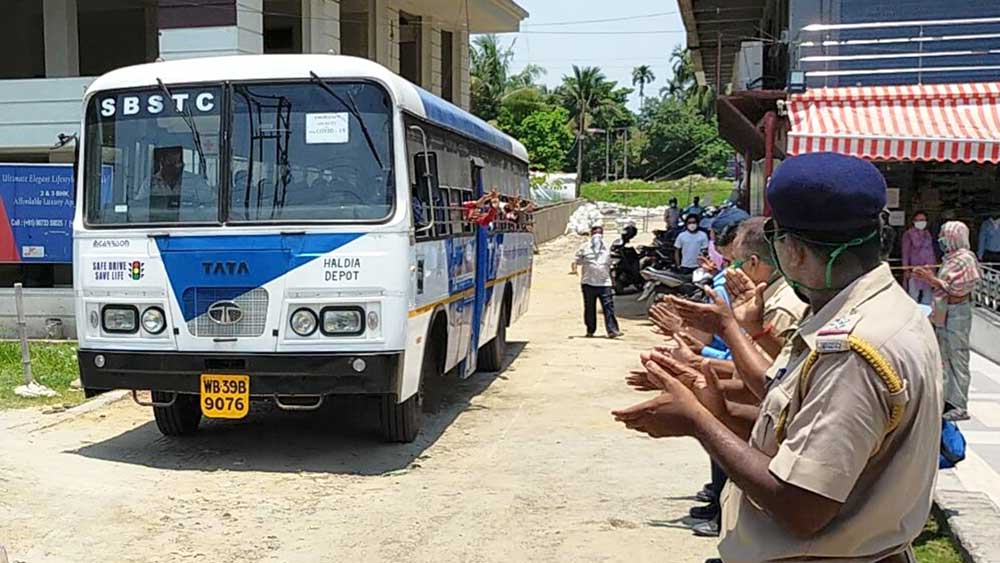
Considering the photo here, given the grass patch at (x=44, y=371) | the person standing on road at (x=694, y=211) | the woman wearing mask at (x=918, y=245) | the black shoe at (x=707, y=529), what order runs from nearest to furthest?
the black shoe at (x=707, y=529) → the grass patch at (x=44, y=371) → the woman wearing mask at (x=918, y=245) → the person standing on road at (x=694, y=211)

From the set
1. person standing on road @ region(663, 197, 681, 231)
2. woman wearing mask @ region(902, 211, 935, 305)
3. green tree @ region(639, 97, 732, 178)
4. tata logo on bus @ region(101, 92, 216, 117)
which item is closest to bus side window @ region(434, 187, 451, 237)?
tata logo on bus @ region(101, 92, 216, 117)

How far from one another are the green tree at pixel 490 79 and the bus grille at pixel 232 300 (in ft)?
171

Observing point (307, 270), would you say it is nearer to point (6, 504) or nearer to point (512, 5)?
point (6, 504)

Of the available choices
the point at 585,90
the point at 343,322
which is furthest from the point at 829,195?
the point at 585,90

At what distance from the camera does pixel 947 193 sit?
15242 millimetres

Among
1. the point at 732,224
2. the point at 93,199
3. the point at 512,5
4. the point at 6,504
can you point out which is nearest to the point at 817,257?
the point at 732,224

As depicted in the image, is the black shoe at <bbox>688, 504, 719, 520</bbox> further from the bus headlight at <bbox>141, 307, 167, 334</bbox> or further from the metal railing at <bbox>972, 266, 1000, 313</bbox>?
the metal railing at <bbox>972, 266, 1000, 313</bbox>

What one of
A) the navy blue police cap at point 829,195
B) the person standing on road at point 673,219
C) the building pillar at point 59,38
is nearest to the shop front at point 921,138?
the person standing on road at point 673,219

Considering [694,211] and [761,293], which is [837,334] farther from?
[694,211]

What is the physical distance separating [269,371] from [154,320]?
3.08 feet

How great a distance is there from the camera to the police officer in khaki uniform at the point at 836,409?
2045 millimetres

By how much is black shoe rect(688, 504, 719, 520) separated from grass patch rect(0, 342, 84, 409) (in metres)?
6.23

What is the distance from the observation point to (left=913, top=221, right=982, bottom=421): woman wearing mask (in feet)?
26.2

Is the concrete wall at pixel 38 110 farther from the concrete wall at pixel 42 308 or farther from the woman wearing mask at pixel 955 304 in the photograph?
the woman wearing mask at pixel 955 304
